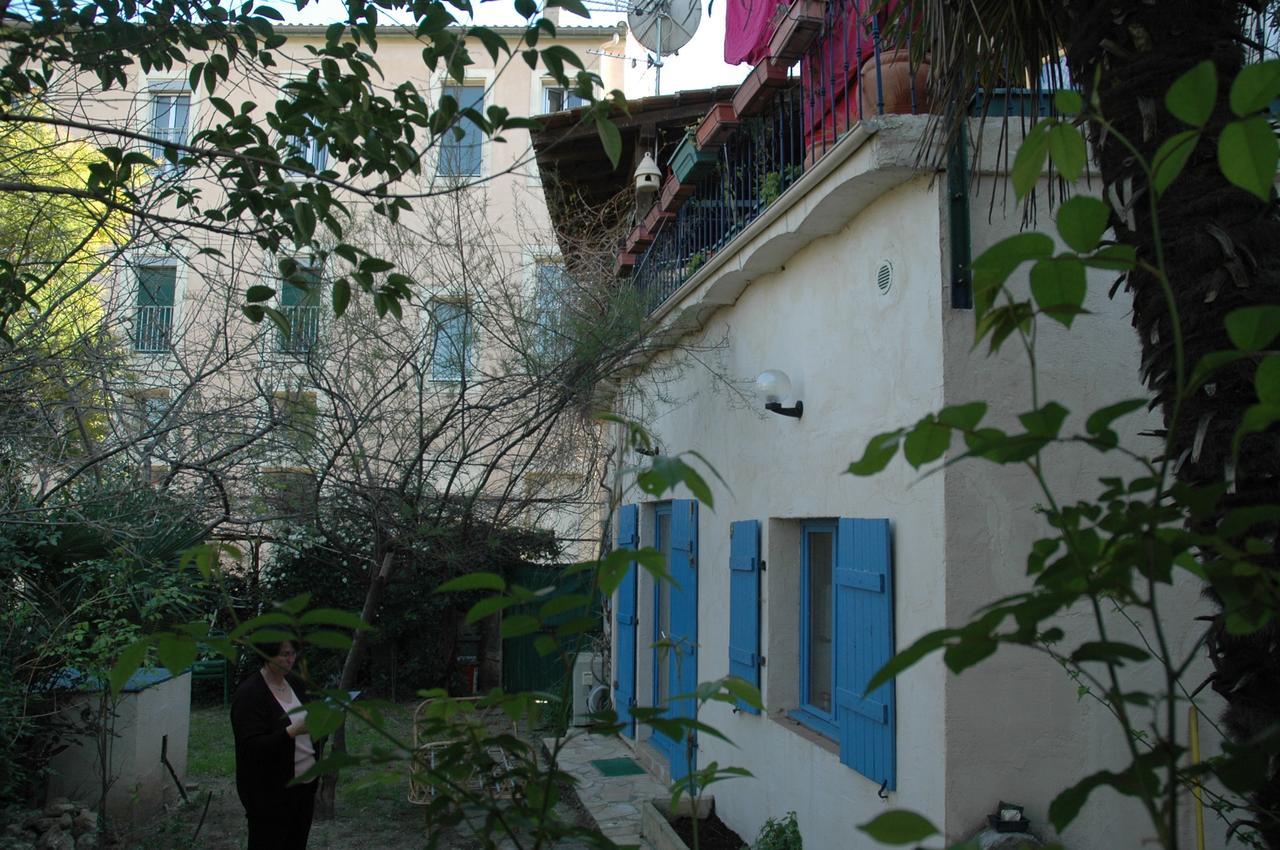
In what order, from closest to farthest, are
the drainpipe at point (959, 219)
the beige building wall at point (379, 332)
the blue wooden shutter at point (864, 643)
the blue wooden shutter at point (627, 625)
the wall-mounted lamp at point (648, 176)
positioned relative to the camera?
the drainpipe at point (959, 219)
the blue wooden shutter at point (864, 643)
the beige building wall at point (379, 332)
the wall-mounted lamp at point (648, 176)
the blue wooden shutter at point (627, 625)

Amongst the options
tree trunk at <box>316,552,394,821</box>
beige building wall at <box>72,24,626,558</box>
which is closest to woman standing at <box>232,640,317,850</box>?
tree trunk at <box>316,552,394,821</box>

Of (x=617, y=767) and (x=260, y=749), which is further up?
(x=260, y=749)

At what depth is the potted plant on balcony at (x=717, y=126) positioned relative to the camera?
258 inches

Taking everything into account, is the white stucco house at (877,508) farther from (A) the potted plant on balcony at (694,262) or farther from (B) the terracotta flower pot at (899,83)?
(A) the potted plant on balcony at (694,262)

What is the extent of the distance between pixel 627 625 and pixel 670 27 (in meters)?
5.65

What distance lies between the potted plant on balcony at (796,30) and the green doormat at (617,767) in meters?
6.06

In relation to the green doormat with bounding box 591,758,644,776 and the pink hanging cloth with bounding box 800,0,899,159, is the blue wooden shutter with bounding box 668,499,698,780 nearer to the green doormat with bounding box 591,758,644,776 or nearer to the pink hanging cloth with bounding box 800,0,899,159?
the green doormat with bounding box 591,758,644,776

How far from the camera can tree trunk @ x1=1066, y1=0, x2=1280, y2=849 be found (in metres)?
2.48

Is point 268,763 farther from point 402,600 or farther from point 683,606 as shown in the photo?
point 402,600

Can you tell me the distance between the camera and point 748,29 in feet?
21.9

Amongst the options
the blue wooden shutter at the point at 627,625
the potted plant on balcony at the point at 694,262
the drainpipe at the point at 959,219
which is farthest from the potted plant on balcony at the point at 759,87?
the blue wooden shutter at the point at 627,625

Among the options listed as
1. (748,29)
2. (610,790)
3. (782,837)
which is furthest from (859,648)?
(610,790)

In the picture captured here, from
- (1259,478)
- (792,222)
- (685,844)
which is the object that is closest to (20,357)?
(792,222)

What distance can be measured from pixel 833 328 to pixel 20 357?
4144mm
